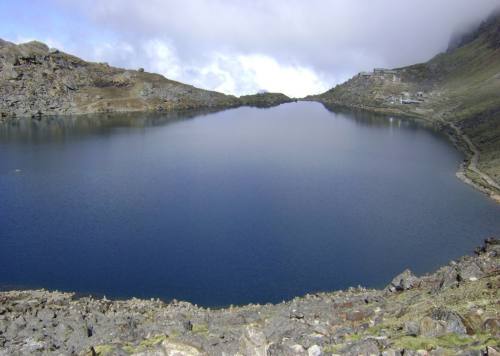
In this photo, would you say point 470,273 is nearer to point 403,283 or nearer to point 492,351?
point 403,283

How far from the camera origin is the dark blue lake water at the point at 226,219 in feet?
196

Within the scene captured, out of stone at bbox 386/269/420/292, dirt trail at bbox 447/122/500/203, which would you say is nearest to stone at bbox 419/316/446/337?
stone at bbox 386/269/420/292

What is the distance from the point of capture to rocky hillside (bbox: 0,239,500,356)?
29547 millimetres

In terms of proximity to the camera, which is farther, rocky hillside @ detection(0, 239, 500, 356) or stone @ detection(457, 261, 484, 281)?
stone @ detection(457, 261, 484, 281)

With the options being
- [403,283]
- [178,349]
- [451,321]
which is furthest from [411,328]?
A: [403,283]

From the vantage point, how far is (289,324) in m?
37.2

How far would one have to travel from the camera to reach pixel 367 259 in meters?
64.7

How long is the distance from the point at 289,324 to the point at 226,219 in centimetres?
4253

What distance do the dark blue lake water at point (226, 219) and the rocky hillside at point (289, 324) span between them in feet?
25.2

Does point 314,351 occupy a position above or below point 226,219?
above

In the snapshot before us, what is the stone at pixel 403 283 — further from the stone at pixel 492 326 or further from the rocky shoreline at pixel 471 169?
the rocky shoreline at pixel 471 169

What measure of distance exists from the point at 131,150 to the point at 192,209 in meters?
63.0

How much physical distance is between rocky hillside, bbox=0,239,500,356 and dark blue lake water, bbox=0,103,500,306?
7690 mm

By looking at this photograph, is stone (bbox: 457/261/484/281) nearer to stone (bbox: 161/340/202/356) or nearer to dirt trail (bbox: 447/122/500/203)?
stone (bbox: 161/340/202/356)
